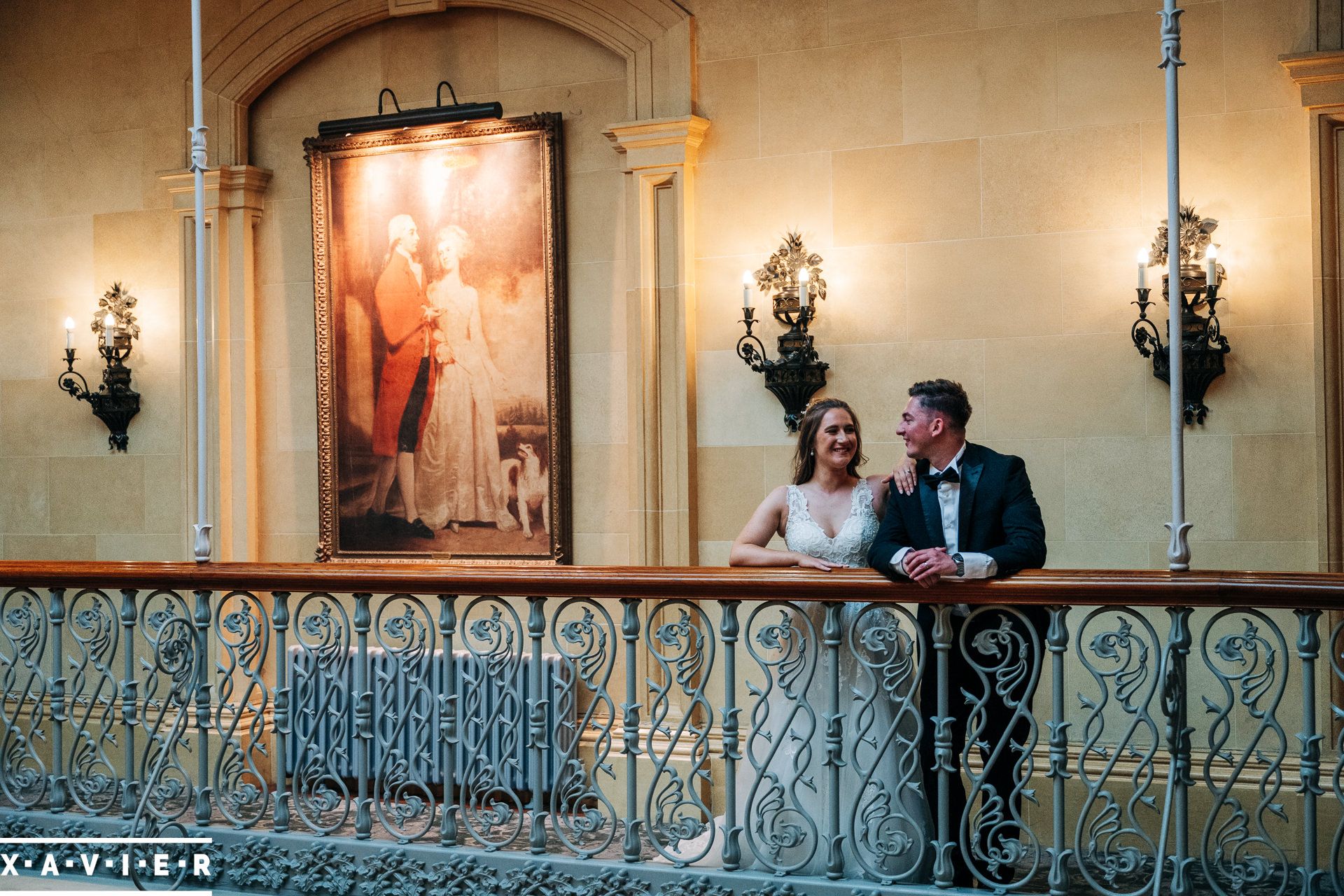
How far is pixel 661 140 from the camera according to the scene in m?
6.44

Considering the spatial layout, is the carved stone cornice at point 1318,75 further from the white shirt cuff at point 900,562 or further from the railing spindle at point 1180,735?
the white shirt cuff at point 900,562

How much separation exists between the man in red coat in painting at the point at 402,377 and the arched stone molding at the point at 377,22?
0.88 metres

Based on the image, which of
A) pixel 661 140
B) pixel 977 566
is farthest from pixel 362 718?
pixel 661 140

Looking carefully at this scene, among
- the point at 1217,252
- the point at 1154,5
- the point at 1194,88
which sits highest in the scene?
the point at 1154,5

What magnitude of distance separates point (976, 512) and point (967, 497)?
2.2 inches

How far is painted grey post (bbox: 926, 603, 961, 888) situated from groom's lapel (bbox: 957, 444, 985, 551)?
0.33m

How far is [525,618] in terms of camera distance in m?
7.00

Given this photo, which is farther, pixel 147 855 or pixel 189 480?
pixel 189 480

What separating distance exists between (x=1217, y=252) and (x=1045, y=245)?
70cm

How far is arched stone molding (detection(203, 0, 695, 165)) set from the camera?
21.3 ft

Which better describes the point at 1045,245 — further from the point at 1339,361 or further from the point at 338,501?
the point at 338,501

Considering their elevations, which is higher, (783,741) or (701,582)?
(701,582)

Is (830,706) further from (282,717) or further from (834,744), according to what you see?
(282,717)

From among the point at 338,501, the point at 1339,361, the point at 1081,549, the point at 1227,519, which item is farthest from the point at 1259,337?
the point at 338,501
